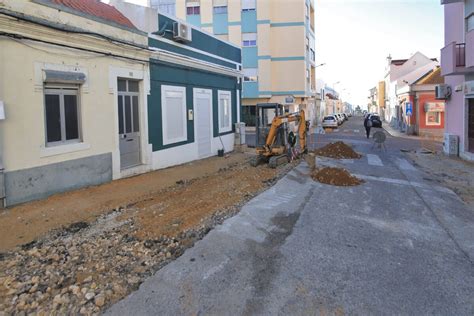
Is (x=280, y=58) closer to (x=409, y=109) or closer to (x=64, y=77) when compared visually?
(x=409, y=109)

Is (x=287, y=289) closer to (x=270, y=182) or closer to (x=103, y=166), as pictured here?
(x=270, y=182)

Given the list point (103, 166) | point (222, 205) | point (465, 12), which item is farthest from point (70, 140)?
point (465, 12)

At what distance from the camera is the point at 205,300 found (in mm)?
3977

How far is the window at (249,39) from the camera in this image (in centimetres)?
3722

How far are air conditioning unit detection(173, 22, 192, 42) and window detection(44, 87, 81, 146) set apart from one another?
197 inches

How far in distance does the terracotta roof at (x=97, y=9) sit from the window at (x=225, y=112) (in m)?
6.53

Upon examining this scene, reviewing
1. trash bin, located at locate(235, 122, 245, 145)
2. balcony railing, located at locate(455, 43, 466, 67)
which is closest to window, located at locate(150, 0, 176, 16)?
trash bin, located at locate(235, 122, 245, 145)

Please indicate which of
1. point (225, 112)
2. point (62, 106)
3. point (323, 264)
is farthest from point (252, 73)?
point (323, 264)

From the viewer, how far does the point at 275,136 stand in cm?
1371

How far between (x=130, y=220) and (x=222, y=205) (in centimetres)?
190

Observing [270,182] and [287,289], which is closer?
[287,289]

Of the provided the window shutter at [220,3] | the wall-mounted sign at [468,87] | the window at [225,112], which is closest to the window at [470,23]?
the wall-mounted sign at [468,87]

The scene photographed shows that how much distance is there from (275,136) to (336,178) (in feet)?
11.7

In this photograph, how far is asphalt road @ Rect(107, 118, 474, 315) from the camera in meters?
3.92
